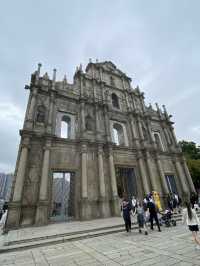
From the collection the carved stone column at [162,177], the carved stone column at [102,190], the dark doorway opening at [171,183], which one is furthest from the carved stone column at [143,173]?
the carved stone column at [102,190]

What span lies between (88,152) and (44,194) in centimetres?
488

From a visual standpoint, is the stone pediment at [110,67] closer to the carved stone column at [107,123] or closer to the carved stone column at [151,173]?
the carved stone column at [107,123]

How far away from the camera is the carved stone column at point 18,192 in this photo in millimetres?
9172

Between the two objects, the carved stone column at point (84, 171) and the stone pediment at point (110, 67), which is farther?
the stone pediment at point (110, 67)

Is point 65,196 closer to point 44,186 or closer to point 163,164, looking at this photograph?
point 44,186

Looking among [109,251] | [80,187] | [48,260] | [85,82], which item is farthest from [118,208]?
[85,82]

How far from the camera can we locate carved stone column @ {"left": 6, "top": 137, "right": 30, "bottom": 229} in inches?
361

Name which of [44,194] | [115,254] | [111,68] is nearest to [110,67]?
[111,68]

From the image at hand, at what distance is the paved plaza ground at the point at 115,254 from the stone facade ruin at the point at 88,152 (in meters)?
4.97

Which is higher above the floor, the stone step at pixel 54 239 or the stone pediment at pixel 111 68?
the stone pediment at pixel 111 68

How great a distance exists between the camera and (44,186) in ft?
34.8

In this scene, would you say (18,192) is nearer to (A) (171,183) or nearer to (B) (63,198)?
(B) (63,198)

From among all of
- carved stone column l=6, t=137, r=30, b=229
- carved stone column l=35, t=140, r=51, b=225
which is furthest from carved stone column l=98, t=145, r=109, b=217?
carved stone column l=6, t=137, r=30, b=229

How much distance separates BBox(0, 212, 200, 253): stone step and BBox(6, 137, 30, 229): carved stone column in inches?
136
